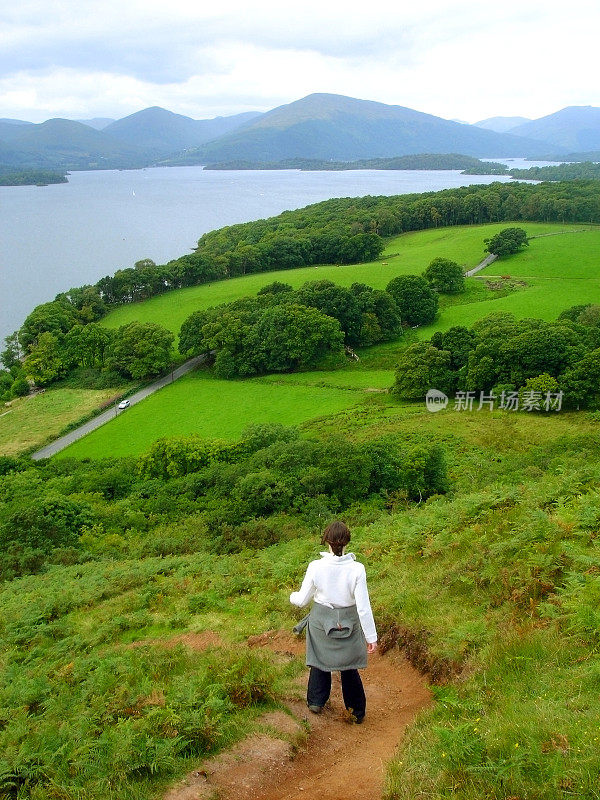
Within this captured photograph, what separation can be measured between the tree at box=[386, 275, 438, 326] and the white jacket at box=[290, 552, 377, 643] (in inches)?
2543

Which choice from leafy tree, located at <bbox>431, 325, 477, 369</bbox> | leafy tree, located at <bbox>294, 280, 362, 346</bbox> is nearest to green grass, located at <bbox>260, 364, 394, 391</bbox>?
leafy tree, located at <bbox>431, 325, 477, 369</bbox>

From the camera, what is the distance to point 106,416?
52.8m

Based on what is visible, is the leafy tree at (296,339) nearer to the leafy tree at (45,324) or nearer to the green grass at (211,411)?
the green grass at (211,411)

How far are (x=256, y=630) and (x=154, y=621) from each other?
2.65 metres

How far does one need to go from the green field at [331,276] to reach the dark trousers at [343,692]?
225 feet

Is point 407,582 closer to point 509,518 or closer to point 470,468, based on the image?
point 509,518

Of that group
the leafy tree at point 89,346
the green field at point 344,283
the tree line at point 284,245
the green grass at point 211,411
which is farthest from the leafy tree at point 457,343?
the leafy tree at point 89,346

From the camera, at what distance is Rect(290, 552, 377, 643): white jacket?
630 cm

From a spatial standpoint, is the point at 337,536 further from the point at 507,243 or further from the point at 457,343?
the point at 507,243

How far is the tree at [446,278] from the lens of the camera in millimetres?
76438

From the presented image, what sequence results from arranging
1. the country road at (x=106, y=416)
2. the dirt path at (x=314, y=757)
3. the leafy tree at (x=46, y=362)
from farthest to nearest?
the leafy tree at (x=46, y=362), the country road at (x=106, y=416), the dirt path at (x=314, y=757)

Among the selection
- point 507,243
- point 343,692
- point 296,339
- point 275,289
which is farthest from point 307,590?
point 507,243

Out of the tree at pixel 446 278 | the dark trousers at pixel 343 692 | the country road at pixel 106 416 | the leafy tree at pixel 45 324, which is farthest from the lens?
the tree at pixel 446 278

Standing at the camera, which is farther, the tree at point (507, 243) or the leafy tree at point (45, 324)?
the tree at point (507, 243)
